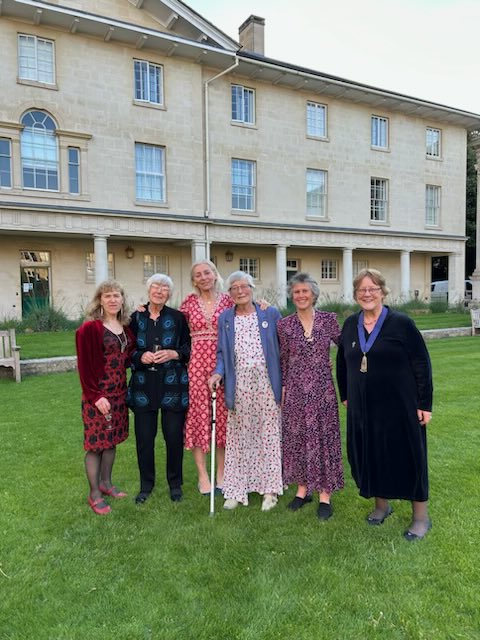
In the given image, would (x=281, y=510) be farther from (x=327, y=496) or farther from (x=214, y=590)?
(x=214, y=590)

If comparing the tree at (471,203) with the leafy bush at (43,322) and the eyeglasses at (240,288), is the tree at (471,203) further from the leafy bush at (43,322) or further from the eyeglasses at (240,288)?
the eyeglasses at (240,288)

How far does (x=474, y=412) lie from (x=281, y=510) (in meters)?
3.74

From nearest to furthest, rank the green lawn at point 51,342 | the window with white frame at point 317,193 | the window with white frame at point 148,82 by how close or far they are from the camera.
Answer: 1. the green lawn at point 51,342
2. the window with white frame at point 148,82
3. the window with white frame at point 317,193

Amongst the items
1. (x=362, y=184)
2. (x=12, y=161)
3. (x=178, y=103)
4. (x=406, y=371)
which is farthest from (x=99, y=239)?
(x=406, y=371)

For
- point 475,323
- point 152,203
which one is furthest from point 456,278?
point 152,203

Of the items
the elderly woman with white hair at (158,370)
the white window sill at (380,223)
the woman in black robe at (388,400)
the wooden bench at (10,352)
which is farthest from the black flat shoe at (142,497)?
the white window sill at (380,223)

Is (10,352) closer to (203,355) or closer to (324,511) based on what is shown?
(203,355)

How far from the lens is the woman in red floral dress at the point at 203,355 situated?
417 centimetres

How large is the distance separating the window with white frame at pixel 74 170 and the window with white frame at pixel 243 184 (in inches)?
256

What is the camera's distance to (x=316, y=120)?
77.4 feet

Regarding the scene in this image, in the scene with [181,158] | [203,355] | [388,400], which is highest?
[181,158]

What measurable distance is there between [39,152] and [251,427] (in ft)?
54.1

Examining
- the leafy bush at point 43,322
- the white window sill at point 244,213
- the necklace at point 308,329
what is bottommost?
the leafy bush at point 43,322

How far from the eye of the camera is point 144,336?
13.3 ft
